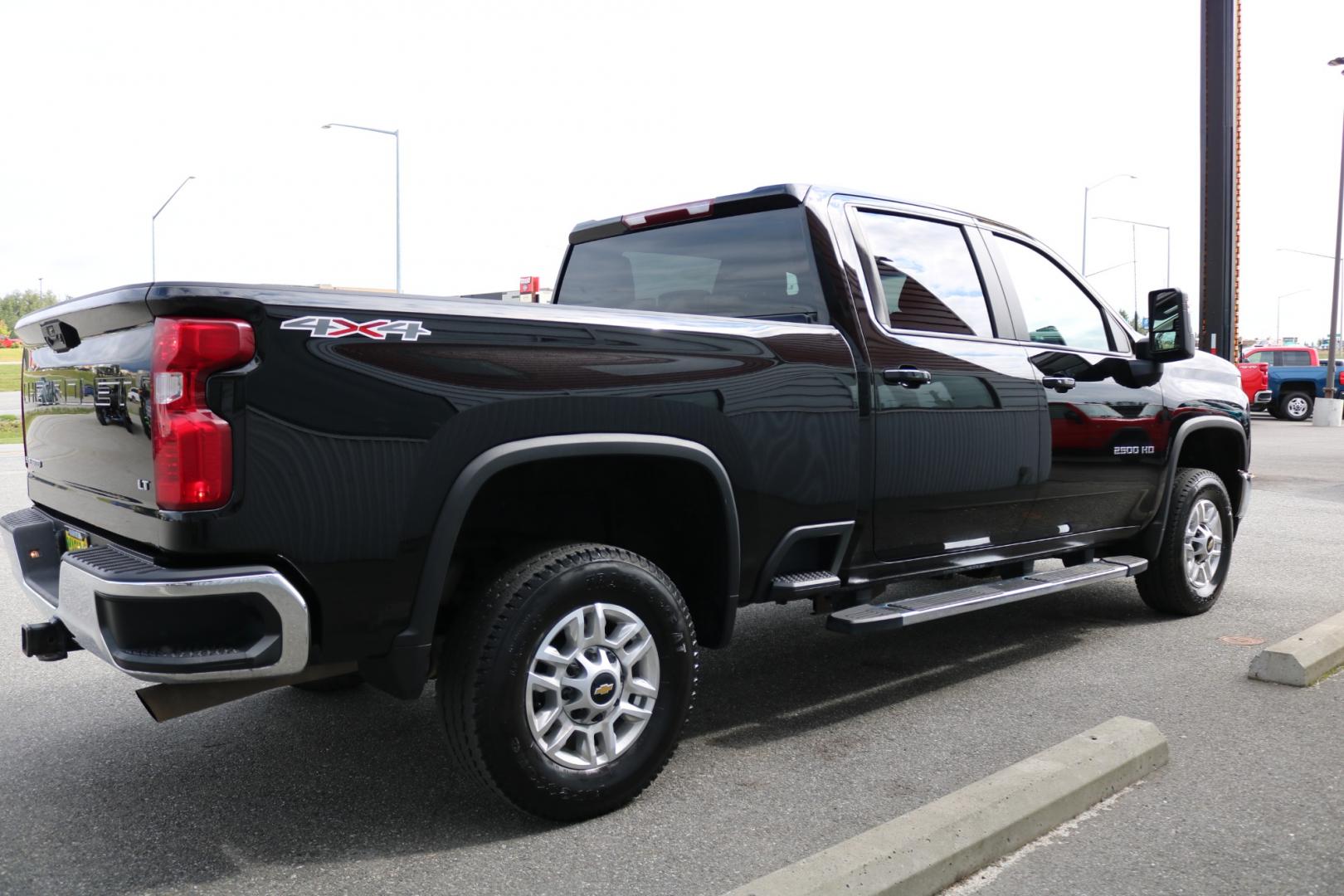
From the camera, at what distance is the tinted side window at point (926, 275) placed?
450 centimetres

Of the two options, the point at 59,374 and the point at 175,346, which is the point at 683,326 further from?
the point at 59,374

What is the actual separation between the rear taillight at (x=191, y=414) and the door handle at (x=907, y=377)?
2.34m

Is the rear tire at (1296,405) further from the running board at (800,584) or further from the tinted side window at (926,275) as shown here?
the running board at (800,584)

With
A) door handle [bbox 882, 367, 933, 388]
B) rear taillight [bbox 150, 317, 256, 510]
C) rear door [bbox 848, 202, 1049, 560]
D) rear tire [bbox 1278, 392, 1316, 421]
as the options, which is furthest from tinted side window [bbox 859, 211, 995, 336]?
rear tire [bbox 1278, 392, 1316, 421]

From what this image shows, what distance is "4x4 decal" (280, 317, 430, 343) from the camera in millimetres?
2820

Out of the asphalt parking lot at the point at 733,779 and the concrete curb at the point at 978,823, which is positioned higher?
the concrete curb at the point at 978,823

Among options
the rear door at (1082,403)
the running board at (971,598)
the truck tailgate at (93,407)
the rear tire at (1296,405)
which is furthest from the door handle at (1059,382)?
the rear tire at (1296,405)

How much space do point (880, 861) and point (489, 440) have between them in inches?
57.7

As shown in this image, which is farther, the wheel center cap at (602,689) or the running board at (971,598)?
the running board at (971,598)

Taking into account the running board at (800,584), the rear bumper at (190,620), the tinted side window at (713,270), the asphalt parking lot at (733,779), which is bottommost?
the asphalt parking lot at (733,779)

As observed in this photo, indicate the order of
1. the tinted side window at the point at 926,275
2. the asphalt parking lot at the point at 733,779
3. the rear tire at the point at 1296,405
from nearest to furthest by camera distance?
the asphalt parking lot at the point at 733,779 → the tinted side window at the point at 926,275 → the rear tire at the point at 1296,405

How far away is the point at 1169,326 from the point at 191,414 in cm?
437

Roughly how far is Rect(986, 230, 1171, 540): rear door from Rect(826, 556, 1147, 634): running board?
187mm

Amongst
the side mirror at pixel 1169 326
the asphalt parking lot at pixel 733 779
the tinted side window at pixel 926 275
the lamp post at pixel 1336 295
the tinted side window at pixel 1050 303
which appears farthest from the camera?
the lamp post at pixel 1336 295
